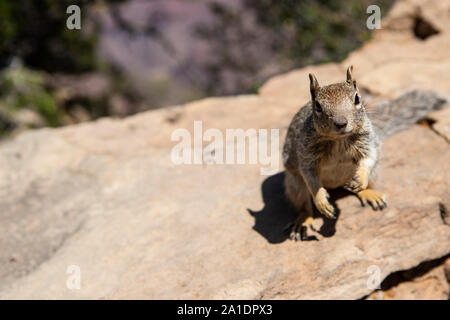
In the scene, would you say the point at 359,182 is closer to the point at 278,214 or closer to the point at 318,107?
the point at 318,107

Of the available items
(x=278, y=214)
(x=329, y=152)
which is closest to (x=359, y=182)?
(x=329, y=152)

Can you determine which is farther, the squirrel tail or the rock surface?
the squirrel tail

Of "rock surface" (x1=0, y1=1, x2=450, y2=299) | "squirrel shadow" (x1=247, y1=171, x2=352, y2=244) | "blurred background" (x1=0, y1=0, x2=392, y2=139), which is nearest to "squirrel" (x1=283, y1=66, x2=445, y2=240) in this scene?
"squirrel shadow" (x1=247, y1=171, x2=352, y2=244)

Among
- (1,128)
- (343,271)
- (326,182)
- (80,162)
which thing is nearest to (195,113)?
(80,162)

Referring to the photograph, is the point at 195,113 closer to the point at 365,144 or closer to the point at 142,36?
the point at 365,144

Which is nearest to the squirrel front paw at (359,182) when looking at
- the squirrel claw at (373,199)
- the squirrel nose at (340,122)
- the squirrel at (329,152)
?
the squirrel at (329,152)

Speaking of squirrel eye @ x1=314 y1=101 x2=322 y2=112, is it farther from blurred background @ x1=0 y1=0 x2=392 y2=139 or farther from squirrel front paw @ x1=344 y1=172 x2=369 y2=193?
blurred background @ x1=0 y1=0 x2=392 y2=139
